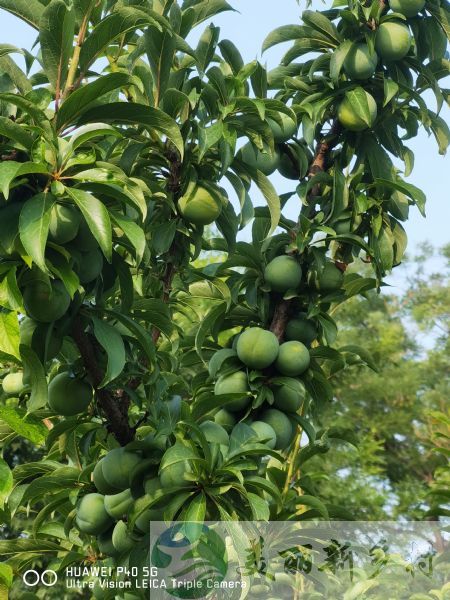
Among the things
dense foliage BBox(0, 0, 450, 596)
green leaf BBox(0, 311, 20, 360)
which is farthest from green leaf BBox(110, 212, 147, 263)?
green leaf BBox(0, 311, 20, 360)

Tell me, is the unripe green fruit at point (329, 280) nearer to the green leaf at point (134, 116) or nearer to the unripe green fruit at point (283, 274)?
the unripe green fruit at point (283, 274)

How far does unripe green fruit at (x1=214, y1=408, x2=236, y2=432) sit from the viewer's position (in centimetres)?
198

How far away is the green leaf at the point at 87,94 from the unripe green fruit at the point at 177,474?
0.67 metres

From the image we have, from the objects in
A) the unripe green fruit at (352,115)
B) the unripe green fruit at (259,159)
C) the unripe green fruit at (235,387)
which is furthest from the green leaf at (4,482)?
the unripe green fruit at (352,115)

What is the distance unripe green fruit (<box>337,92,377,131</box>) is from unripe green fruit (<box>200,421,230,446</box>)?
0.86 metres

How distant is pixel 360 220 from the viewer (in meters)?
2.11

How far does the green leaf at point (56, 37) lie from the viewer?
1.46 m

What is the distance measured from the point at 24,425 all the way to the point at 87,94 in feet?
1.89

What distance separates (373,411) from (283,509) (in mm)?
12362

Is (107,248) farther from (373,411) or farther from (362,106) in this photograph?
(373,411)

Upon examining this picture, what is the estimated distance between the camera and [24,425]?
130cm

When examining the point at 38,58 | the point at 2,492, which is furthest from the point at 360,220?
the point at 2,492

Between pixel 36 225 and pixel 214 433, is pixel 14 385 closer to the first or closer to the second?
pixel 214 433

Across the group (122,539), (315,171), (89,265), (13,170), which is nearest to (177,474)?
(122,539)
